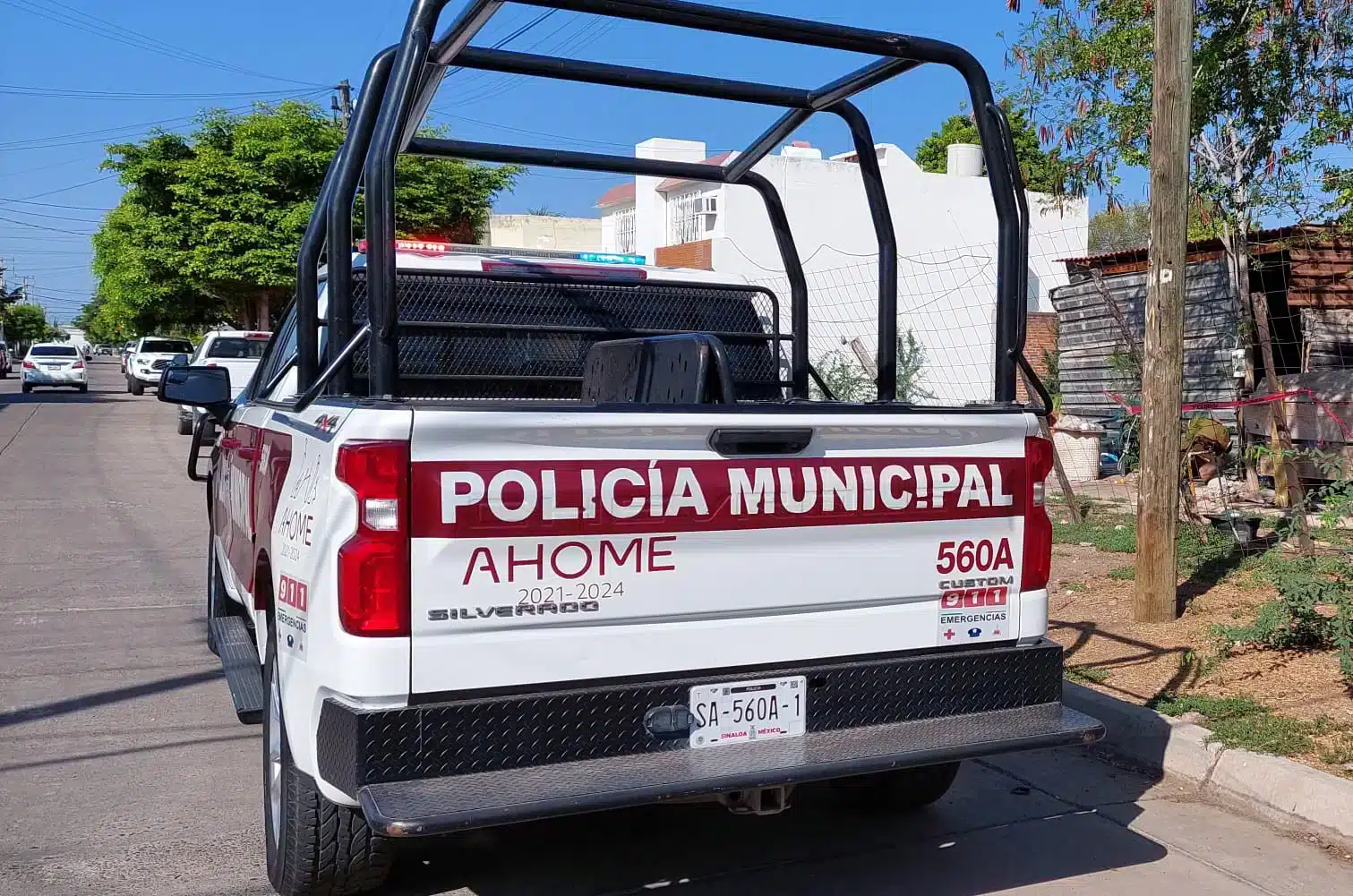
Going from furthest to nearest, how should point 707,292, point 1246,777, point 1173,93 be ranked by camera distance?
1. point 1173,93
2. point 707,292
3. point 1246,777

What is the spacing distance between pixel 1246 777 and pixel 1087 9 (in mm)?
7991

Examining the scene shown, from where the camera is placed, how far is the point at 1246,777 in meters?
4.99

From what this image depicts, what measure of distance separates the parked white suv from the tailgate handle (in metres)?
34.8

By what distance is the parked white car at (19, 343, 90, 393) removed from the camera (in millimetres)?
38906

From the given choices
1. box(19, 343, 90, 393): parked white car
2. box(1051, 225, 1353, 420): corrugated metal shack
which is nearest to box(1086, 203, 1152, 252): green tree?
box(1051, 225, 1353, 420): corrugated metal shack

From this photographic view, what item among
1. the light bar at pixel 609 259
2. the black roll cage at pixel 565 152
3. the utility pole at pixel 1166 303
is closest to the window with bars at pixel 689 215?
the utility pole at pixel 1166 303

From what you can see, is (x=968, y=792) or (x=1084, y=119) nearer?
(x=968, y=792)

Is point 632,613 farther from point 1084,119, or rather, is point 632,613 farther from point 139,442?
point 139,442

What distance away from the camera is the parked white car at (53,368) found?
3891 centimetres

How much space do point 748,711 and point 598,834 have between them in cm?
123

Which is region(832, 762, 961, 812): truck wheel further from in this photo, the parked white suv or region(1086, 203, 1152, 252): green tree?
region(1086, 203, 1152, 252): green tree

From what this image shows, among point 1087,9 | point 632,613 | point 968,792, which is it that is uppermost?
point 1087,9

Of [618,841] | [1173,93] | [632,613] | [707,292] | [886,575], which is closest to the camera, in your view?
[632,613]

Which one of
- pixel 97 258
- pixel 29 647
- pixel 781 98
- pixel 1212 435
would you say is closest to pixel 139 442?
pixel 29 647
